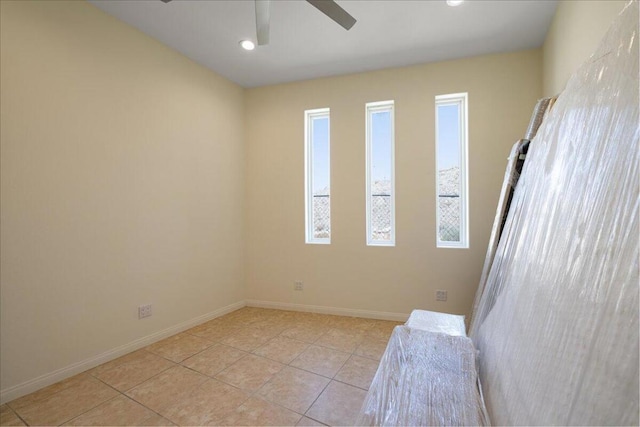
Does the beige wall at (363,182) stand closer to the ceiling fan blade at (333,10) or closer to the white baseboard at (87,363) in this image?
the white baseboard at (87,363)

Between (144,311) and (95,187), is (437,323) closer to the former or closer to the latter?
(144,311)

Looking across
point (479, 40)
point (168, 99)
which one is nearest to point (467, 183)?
point (479, 40)

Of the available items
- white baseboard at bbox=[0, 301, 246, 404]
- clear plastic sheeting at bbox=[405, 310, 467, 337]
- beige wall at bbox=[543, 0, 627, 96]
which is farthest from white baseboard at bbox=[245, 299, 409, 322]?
beige wall at bbox=[543, 0, 627, 96]

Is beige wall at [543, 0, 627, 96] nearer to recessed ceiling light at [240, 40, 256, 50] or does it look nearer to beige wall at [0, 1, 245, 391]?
recessed ceiling light at [240, 40, 256, 50]

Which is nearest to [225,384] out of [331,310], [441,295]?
[331,310]

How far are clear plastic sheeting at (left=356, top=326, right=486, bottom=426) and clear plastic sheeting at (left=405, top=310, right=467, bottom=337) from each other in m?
0.28

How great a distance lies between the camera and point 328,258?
3.51 metres

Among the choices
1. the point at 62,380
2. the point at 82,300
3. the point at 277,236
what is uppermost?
the point at 277,236

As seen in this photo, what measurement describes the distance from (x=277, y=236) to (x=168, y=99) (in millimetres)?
1955

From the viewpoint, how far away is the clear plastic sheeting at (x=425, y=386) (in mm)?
994

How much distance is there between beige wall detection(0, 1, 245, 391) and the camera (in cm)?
189

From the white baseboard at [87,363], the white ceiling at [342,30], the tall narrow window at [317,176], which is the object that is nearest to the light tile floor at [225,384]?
the white baseboard at [87,363]

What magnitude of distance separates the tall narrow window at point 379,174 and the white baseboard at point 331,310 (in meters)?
0.81

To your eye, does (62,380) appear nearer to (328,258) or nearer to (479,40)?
(328,258)
